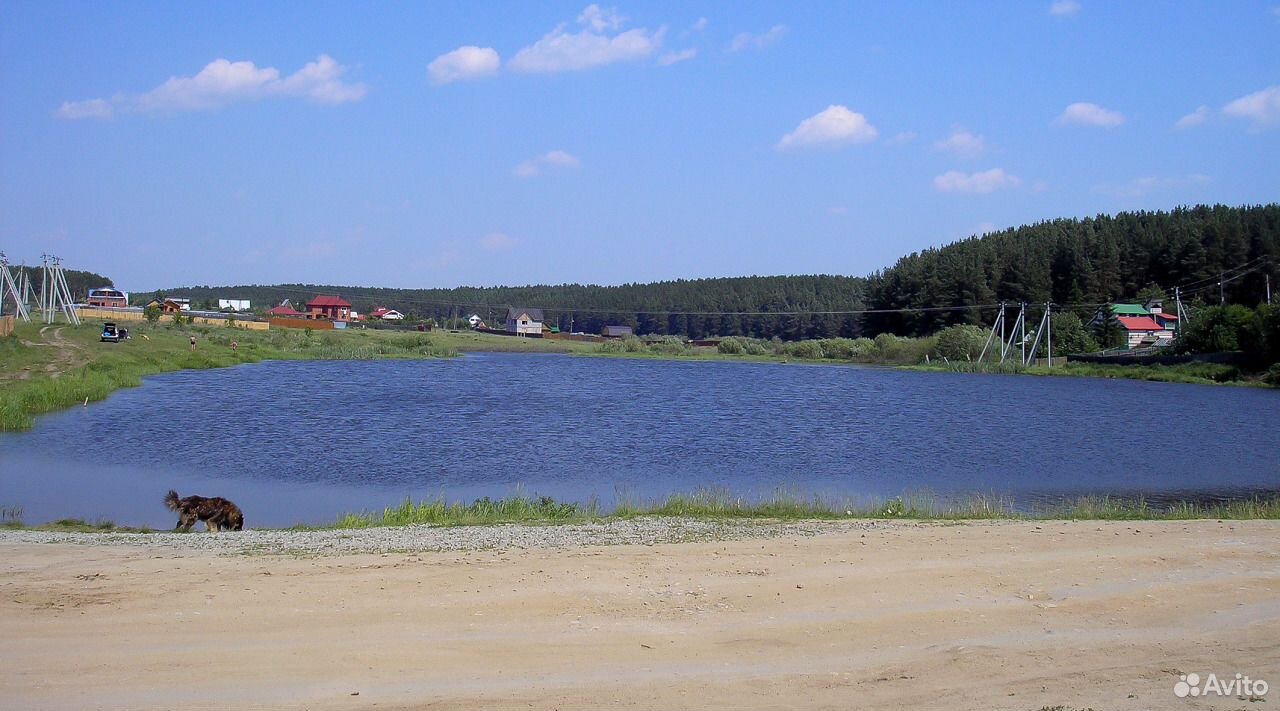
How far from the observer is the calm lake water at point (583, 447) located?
58.8 feet

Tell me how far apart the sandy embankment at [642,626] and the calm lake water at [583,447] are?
577cm

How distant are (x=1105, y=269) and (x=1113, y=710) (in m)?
96.2

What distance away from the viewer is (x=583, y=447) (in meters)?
24.3

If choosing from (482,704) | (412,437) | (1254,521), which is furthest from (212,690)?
(412,437)

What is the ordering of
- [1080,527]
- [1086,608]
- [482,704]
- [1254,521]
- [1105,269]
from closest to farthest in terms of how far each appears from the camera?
1. [482,704]
2. [1086,608]
3. [1080,527]
4. [1254,521]
5. [1105,269]

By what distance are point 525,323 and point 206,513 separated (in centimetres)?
11891

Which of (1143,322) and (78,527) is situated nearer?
(78,527)

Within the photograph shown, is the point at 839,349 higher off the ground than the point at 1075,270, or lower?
lower

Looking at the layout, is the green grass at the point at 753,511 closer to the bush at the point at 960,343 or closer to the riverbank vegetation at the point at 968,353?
the riverbank vegetation at the point at 968,353

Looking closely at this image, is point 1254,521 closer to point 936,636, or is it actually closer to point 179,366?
point 936,636

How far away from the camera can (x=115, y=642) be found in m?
7.41

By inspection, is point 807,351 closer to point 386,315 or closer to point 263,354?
point 263,354

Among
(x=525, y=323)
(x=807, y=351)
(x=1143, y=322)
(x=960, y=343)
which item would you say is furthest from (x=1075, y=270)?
(x=525, y=323)

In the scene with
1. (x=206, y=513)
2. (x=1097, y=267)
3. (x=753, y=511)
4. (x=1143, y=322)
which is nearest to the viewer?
(x=206, y=513)
